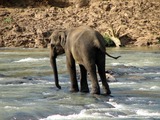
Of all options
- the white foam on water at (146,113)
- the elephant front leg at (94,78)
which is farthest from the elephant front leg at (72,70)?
the white foam on water at (146,113)

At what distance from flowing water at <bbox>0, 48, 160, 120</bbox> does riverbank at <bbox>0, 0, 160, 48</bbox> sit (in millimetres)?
18699

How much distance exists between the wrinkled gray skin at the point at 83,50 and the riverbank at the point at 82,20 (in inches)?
926

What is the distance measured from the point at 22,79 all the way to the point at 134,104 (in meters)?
5.79

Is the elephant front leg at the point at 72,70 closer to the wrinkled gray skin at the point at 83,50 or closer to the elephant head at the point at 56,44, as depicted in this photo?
the wrinkled gray skin at the point at 83,50

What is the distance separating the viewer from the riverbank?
3956cm

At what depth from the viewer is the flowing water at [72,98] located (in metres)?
10.8

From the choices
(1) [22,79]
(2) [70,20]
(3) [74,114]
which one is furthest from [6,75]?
(2) [70,20]

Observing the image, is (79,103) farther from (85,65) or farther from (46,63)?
(46,63)

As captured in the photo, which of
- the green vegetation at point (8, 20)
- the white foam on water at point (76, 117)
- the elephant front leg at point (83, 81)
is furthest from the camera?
the green vegetation at point (8, 20)

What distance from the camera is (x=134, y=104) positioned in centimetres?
1230

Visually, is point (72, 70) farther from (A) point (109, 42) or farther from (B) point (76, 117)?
(A) point (109, 42)

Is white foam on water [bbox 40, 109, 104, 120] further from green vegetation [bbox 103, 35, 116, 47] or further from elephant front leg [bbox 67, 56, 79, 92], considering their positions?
green vegetation [bbox 103, 35, 116, 47]

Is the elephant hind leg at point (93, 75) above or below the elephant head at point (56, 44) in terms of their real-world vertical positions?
below

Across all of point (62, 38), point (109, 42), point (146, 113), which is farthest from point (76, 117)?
point (109, 42)
